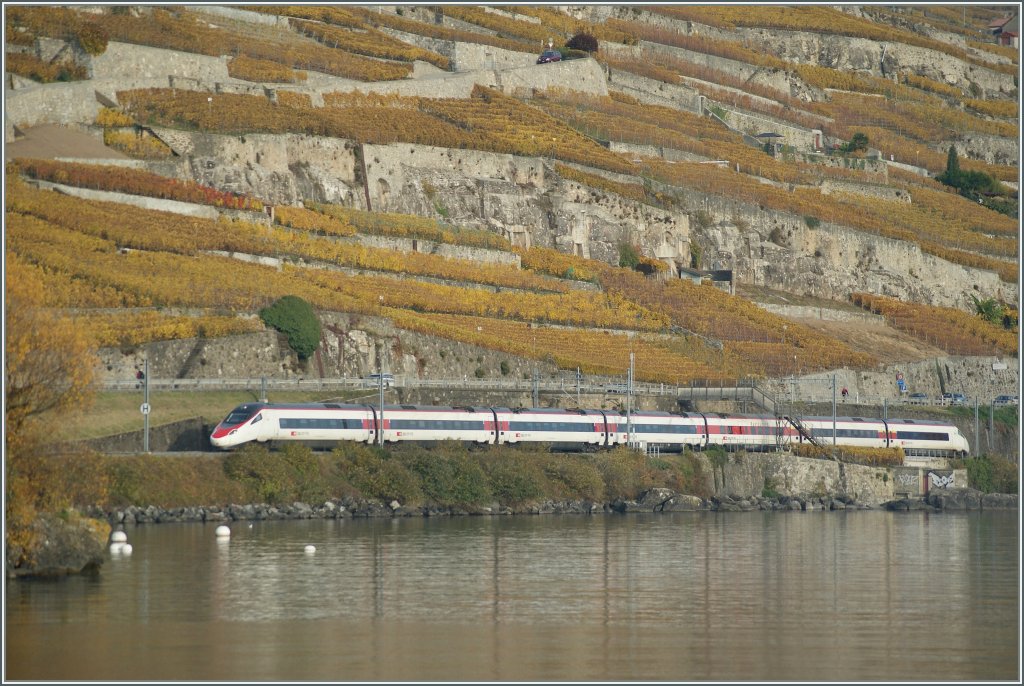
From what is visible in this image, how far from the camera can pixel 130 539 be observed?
44.0 m

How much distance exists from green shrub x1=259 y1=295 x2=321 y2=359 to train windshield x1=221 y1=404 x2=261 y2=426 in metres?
8.31

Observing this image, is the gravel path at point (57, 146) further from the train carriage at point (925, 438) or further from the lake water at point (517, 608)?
the train carriage at point (925, 438)

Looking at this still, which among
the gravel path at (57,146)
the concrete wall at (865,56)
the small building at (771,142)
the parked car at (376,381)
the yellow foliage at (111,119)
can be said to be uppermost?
the concrete wall at (865,56)

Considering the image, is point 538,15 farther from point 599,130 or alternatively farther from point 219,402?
point 219,402

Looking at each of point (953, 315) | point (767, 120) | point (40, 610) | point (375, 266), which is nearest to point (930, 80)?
point (767, 120)

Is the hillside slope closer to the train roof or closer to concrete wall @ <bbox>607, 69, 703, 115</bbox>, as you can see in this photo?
concrete wall @ <bbox>607, 69, 703, 115</bbox>

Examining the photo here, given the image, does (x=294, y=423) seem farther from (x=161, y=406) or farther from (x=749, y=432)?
(x=749, y=432)

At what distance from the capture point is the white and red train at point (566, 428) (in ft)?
179

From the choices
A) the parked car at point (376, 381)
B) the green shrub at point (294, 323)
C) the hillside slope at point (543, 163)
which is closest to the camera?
the parked car at point (376, 381)

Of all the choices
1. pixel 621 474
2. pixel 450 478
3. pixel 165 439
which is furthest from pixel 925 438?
pixel 165 439

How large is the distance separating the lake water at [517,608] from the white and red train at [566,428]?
5.83 metres

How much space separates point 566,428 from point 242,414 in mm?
13644

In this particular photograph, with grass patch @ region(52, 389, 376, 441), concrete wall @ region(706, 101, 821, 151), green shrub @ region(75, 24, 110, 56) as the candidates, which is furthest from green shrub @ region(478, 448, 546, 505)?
concrete wall @ region(706, 101, 821, 151)

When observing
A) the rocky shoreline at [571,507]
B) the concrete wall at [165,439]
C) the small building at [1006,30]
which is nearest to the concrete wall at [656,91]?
the rocky shoreline at [571,507]
